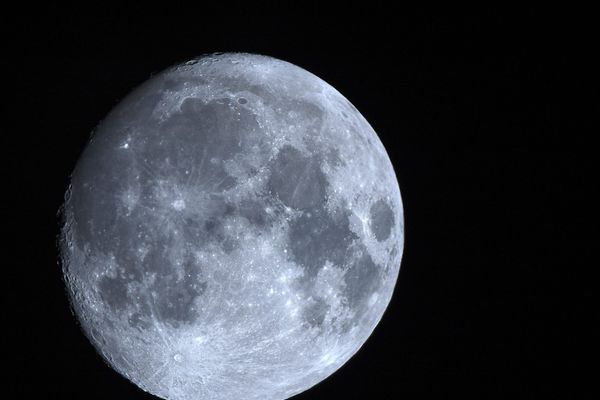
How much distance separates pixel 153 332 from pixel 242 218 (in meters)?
1.30

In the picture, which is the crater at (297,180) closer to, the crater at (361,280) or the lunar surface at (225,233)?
the lunar surface at (225,233)

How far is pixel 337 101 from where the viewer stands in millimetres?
5316

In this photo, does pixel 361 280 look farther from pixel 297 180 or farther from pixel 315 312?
pixel 297 180

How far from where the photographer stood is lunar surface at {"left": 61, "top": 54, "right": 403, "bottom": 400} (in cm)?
439

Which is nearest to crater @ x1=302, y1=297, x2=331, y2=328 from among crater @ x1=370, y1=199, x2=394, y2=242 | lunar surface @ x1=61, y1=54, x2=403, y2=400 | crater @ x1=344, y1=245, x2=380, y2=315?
lunar surface @ x1=61, y1=54, x2=403, y2=400

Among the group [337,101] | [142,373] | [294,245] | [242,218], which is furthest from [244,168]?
[142,373]

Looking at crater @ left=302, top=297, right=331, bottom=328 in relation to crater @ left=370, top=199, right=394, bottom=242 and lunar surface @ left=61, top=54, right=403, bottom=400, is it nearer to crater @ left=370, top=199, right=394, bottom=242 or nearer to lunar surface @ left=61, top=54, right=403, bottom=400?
lunar surface @ left=61, top=54, right=403, bottom=400

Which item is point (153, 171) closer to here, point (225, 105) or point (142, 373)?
point (225, 105)

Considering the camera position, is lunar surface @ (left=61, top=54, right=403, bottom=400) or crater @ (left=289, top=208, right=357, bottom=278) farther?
crater @ (left=289, top=208, right=357, bottom=278)

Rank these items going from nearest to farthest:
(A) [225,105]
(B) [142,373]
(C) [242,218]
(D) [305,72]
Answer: (C) [242,218], (A) [225,105], (B) [142,373], (D) [305,72]

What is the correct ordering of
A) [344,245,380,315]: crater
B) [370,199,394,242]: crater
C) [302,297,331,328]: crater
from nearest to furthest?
[302,297,331,328]: crater, [344,245,380,315]: crater, [370,199,394,242]: crater

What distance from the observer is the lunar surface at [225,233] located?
4391mm

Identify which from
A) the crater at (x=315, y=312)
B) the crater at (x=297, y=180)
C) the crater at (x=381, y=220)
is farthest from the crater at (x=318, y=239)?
the crater at (x=381, y=220)

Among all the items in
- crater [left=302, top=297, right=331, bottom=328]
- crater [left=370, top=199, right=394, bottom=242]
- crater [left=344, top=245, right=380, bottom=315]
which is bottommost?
crater [left=302, top=297, right=331, bottom=328]
